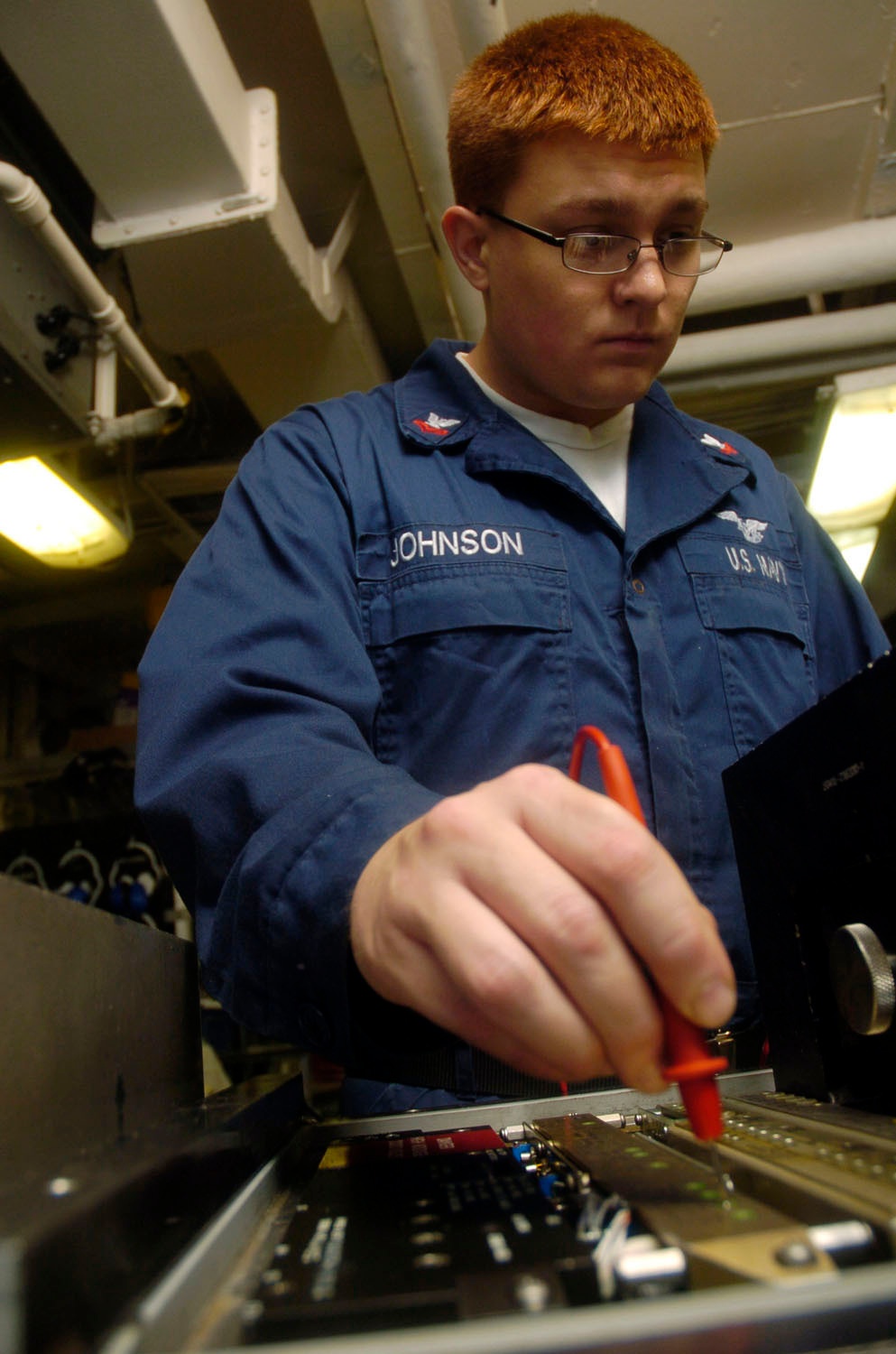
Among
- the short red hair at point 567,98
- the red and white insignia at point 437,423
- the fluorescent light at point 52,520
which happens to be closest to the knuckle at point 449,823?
the red and white insignia at point 437,423

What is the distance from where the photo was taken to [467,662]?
2.93ft

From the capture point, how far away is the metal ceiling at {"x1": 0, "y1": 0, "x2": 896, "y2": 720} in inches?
60.8

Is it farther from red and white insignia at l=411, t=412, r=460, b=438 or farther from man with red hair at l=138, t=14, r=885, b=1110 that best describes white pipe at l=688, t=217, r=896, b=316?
red and white insignia at l=411, t=412, r=460, b=438

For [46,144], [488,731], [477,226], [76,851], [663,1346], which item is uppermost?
[46,144]

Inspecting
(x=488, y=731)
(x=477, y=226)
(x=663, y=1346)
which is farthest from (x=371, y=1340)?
(x=477, y=226)

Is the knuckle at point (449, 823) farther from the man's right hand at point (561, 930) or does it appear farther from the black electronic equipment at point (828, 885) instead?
the black electronic equipment at point (828, 885)

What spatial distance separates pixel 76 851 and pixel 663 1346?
120 inches

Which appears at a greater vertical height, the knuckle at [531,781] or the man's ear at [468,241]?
the man's ear at [468,241]

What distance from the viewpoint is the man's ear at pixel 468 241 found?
3.75 ft

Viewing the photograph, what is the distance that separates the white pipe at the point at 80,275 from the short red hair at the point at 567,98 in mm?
873

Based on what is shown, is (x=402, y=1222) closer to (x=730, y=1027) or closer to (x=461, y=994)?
(x=461, y=994)

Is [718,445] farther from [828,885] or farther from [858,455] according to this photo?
[858,455]

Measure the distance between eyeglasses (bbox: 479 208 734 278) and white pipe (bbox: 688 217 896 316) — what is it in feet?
4.16

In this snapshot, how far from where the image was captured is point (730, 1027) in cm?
81
